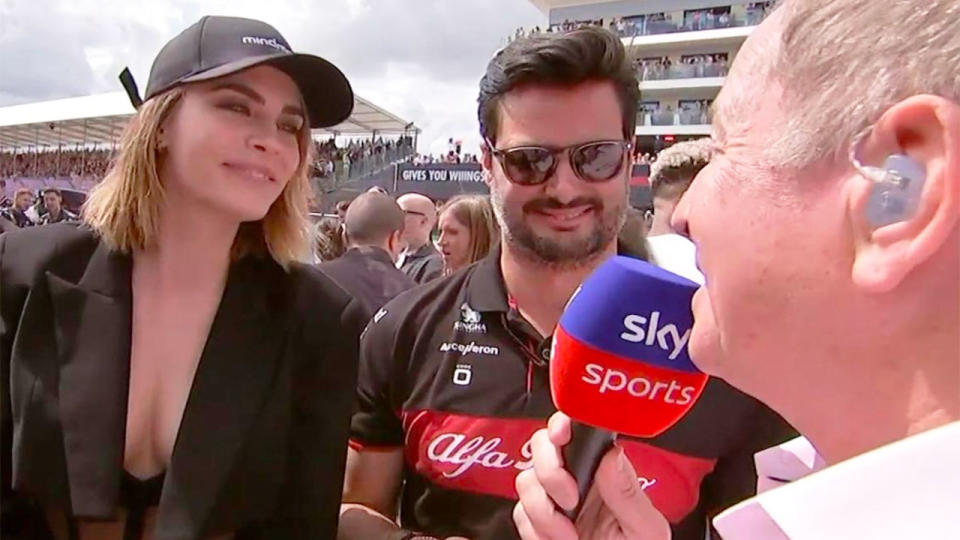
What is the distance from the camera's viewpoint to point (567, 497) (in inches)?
36.5

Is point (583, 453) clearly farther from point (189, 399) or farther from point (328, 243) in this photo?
point (328, 243)

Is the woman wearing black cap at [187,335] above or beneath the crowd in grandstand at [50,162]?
beneath

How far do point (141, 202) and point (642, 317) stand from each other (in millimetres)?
1046

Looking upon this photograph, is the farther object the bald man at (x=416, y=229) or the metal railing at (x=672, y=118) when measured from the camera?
the metal railing at (x=672, y=118)

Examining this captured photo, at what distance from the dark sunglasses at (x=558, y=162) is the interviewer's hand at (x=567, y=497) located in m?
0.66

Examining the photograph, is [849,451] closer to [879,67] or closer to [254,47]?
[879,67]

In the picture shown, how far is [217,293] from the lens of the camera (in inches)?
61.9

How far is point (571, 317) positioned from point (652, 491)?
19.3 inches

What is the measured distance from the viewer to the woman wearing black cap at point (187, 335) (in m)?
1.35

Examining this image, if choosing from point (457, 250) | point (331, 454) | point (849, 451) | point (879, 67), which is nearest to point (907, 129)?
point (879, 67)

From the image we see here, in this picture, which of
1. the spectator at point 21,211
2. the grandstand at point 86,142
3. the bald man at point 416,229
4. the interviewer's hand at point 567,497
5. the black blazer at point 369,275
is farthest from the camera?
the grandstand at point 86,142

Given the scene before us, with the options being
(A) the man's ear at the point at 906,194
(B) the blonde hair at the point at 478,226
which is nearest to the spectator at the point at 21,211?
(B) the blonde hair at the point at 478,226

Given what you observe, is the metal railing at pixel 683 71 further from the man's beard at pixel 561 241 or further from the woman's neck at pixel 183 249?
the woman's neck at pixel 183 249

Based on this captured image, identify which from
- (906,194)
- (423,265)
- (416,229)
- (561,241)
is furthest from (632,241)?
(416,229)
